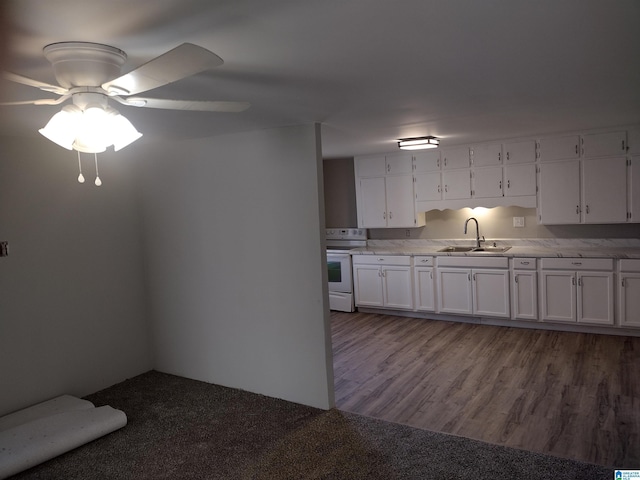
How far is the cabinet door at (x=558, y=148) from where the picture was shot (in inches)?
210

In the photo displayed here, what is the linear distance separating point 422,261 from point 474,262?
2.21ft

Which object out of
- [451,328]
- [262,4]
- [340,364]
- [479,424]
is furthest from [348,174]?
[262,4]

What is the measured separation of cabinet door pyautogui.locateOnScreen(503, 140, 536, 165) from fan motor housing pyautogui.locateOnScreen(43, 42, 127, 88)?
16.0 feet

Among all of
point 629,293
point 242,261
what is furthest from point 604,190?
point 242,261

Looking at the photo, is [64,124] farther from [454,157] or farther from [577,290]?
[577,290]

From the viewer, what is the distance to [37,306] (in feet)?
13.0

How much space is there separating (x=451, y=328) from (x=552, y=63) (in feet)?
13.2

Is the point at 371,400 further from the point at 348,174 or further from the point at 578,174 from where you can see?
the point at 348,174

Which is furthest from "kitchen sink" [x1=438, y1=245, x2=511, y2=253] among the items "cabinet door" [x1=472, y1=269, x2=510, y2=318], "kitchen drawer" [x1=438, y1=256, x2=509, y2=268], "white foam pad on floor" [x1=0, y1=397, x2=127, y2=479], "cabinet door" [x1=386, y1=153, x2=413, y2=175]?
"white foam pad on floor" [x1=0, y1=397, x2=127, y2=479]

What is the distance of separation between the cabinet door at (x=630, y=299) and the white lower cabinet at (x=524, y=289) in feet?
2.75

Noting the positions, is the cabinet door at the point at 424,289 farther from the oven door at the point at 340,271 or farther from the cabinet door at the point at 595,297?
the cabinet door at the point at 595,297

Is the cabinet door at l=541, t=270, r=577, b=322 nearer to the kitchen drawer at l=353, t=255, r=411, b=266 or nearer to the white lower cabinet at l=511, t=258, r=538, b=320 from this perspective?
the white lower cabinet at l=511, t=258, r=538, b=320

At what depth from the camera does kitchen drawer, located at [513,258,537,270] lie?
17.8ft

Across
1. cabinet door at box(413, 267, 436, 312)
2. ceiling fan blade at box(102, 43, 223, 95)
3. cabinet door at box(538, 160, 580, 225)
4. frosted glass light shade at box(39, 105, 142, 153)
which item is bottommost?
cabinet door at box(413, 267, 436, 312)
